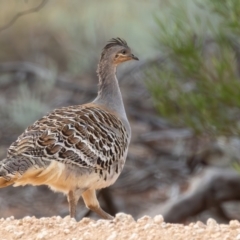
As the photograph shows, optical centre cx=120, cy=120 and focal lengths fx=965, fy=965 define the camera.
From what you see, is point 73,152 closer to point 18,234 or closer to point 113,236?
point 18,234

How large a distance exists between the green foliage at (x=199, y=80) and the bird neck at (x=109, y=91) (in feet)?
5.31

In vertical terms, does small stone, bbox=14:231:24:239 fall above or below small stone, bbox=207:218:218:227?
above

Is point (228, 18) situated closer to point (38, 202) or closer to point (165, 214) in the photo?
point (165, 214)

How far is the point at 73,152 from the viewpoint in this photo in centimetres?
819

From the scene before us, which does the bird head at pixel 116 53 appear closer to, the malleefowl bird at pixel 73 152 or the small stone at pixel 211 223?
the malleefowl bird at pixel 73 152

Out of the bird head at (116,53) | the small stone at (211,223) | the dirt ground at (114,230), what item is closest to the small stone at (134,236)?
the dirt ground at (114,230)

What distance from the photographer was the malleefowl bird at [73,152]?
7.83 meters

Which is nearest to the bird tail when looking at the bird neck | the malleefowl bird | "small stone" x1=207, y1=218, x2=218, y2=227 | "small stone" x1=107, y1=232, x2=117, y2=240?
the malleefowl bird

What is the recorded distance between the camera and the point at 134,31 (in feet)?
54.9

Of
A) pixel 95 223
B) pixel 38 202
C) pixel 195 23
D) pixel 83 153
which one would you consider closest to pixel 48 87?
pixel 38 202

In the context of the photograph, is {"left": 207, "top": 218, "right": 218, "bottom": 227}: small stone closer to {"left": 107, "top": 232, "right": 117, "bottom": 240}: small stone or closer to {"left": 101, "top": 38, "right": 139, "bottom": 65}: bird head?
{"left": 107, "top": 232, "right": 117, "bottom": 240}: small stone

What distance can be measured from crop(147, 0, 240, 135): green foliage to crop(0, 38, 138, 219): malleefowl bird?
2.22 metres

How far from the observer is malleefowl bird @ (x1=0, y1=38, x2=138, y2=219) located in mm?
7828

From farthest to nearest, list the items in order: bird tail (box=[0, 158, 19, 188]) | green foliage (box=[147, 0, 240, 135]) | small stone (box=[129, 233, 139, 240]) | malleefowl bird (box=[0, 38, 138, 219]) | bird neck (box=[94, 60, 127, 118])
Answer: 1. green foliage (box=[147, 0, 240, 135])
2. bird neck (box=[94, 60, 127, 118])
3. malleefowl bird (box=[0, 38, 138, 219])
4. bird tail (box=[0, 158, 19, 188])
5. small stone (box=[129, 233, 139, 240])
